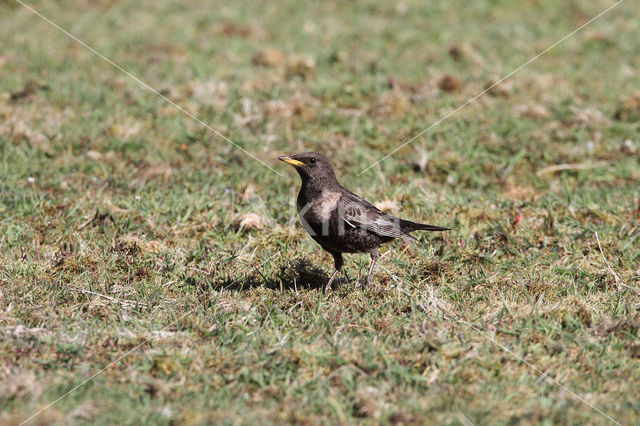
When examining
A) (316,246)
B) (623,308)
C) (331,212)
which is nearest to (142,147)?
(316,246)

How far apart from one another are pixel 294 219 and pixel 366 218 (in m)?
1.20

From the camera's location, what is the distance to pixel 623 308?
5141 mm

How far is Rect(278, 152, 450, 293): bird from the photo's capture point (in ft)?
17.9

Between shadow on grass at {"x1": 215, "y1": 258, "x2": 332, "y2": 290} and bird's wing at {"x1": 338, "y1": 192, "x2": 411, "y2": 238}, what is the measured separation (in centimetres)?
58

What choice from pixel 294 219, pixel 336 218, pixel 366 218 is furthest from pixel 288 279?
pixel 294 219

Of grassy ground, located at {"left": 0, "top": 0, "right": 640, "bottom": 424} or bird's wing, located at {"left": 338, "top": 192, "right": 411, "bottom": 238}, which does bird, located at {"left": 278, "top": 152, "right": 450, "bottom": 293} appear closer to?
bird's wing, located at {"left": 338, "top": 192, "right": 411, "bottom": 238}

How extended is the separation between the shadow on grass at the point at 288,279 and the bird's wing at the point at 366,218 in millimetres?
577

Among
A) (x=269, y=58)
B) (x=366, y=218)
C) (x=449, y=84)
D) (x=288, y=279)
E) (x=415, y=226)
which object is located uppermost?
(x=269, y=58)

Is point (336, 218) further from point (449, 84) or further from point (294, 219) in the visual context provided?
point (449, 84)

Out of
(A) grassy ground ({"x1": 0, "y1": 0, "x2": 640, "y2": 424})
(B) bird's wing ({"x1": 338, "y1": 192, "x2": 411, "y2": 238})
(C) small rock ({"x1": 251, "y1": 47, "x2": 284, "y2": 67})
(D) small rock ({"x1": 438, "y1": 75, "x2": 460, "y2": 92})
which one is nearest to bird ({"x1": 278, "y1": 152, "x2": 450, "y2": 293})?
(B) bird's wing ({"x1": 338, "y1": 192, "x2": 411, "y2": 238})

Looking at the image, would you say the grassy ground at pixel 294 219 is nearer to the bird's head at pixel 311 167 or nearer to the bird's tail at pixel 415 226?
the bird's tail at pixel 415 226

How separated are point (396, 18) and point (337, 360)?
7982mm

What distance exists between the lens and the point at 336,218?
18.0ft

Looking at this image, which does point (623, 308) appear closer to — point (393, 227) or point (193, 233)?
point (393, 227)
